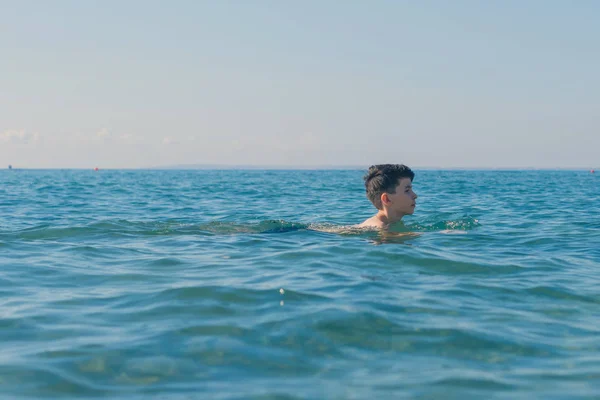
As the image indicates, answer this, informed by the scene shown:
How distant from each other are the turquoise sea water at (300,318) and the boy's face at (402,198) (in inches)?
22.7

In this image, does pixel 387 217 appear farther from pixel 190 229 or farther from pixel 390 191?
pixel 190 229

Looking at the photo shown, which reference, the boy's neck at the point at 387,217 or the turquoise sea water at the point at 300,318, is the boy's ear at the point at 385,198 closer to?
the boy's neck at the point at 387,217

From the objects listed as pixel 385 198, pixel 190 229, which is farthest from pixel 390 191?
pixel 190 229

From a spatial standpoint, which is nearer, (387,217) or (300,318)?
(300,318)

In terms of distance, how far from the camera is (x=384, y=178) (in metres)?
11.0

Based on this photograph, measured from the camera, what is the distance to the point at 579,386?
4289mm

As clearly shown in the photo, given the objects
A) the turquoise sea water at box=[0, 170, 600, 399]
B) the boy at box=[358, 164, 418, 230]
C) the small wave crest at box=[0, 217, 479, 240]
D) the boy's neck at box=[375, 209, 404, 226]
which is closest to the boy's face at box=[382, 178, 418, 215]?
the boy at box=[358, 164, 418, 230]

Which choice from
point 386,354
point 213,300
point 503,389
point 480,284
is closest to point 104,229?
point 213,300

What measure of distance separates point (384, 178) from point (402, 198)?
443 millimetres

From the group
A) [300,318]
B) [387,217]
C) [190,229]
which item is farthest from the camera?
[190,229]

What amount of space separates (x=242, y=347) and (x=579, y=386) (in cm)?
230

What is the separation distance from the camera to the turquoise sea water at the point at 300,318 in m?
4.33

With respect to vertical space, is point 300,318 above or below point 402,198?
below

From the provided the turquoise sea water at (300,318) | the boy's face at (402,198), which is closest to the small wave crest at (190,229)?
the boy's face at (402,198)
